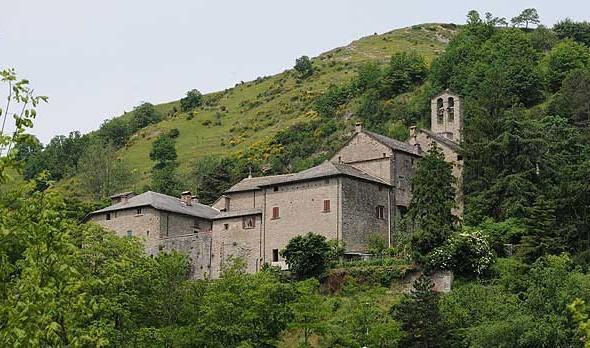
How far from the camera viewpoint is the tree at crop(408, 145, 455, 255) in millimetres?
56688

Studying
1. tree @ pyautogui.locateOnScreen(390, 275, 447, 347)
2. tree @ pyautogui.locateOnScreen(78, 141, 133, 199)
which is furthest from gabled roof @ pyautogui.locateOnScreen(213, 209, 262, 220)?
tree @ pyautogui.locateOnScreen(78, 141, 133, 199)

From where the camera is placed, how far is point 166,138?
139 m

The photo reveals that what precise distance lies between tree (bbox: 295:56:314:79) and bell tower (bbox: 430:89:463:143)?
80.3 meters

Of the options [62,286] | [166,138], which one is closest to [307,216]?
[62,286]

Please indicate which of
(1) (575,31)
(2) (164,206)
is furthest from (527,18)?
(2) (164,206)

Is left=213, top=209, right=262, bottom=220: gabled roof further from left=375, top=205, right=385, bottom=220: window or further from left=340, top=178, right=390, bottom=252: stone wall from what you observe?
left=375, top=205, right=385, bottom=220: window

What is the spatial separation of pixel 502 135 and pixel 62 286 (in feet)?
169

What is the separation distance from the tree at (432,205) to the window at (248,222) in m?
10.8

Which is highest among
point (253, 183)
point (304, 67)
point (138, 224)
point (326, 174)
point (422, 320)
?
point (304, 67)

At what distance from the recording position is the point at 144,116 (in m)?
166

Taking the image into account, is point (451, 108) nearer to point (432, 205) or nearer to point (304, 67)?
point (432, 205)

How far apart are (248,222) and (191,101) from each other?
10380cm

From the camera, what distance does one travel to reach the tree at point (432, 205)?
56.7 meters

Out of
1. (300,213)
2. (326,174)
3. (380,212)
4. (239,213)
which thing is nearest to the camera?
→ (326,174)
